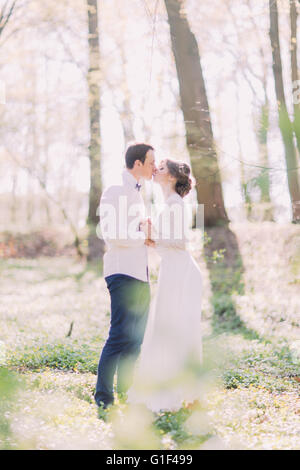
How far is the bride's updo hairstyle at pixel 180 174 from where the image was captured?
457cm

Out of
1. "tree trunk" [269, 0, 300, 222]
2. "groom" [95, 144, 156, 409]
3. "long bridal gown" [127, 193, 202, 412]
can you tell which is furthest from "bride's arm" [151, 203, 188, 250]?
"tree trunk" [269, 0, 300, 222]

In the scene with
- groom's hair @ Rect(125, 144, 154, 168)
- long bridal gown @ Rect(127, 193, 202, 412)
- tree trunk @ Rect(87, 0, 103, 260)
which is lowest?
long bridal gown @ Rect(127, 193, 202, 412)

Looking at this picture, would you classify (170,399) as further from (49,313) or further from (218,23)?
(218,23)

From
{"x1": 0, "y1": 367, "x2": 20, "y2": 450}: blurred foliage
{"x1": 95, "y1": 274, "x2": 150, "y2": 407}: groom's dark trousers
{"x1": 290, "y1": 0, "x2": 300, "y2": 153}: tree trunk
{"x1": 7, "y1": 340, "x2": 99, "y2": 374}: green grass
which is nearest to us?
{"x1": 290, "y1": 0, "x2": 300, "y2": 153}: tree trunk

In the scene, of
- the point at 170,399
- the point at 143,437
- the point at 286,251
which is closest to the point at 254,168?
the point at 170,399

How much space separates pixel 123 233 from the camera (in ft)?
14.6

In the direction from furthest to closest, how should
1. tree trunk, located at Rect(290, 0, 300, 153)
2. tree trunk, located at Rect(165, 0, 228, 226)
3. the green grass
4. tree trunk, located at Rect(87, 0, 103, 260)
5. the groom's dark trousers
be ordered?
tree trunk, located at Rect(87, 0, 103, 260), tree trunk, located at Rect(165, 0, 228, 226), the green grass, the groom's dark trousers, tree trunk, located at Rect(290, 0, 300, 153)

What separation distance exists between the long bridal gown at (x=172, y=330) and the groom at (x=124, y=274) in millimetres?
142

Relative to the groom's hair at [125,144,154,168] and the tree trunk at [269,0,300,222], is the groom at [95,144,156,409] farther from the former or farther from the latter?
the tree trunk at [269,0,300,222]

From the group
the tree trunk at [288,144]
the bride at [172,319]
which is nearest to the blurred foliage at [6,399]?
the bride at [172,319]

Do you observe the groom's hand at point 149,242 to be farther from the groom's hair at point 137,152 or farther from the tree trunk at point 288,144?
the tree trunk at point 288,144

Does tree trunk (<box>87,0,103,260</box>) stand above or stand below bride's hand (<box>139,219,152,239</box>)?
above

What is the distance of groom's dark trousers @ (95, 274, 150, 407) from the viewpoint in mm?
4426

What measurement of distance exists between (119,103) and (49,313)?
43.5 feet
